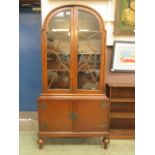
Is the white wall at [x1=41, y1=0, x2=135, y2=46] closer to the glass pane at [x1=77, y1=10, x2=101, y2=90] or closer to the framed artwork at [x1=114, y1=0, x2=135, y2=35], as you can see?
the framed artwork at [x1=114, y1=0, x2=135, y2=35]

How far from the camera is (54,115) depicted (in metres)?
2.62

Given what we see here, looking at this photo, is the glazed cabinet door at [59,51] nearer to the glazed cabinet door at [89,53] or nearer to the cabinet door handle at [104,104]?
the glazed cabinet door at [89,53]

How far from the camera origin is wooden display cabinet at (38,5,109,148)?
2.62 meters

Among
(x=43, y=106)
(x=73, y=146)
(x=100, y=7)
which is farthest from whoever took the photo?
(x=100, y=7)

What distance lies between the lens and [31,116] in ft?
12.6

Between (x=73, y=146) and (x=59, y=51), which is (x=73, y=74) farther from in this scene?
(x=73, y=146)

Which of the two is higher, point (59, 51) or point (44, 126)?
point (59, 51)

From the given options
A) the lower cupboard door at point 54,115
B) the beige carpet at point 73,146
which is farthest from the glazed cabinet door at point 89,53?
the beige carpet at point 73,146

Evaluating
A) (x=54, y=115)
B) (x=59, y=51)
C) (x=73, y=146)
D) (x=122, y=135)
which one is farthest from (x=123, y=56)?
(x=73, y=146)

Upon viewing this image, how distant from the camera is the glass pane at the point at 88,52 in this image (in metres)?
2.65

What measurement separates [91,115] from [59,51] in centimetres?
91

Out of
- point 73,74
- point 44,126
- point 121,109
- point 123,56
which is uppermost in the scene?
point 123,56
